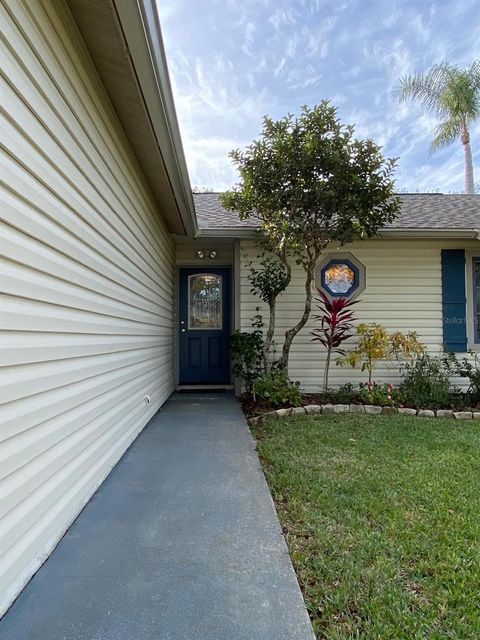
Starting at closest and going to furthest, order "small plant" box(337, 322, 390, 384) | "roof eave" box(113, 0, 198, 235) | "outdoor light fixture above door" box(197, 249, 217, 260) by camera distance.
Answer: "roof eave" box(113, 0, 198, 235)
"small plant" box(337, 322, 390, 384)
"outdoor light fixture above door" box(197, 249, 217, 260)

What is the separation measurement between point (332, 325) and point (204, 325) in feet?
7.74

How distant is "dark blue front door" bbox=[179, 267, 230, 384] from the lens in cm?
688

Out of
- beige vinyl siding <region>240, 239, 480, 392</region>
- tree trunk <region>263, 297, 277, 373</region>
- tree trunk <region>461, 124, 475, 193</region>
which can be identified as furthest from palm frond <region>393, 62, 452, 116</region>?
tree trunk <region>263, 297, 277, 373</region>

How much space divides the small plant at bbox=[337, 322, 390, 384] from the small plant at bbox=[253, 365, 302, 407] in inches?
37.8

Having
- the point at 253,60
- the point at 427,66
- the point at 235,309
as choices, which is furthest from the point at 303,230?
the point at 427,66

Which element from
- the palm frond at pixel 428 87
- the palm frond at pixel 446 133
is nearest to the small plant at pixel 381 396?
the palm frond at pixel 428 87

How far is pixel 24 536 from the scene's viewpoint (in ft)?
5.31

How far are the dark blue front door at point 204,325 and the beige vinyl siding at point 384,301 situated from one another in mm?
1016

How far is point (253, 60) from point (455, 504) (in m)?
8.34

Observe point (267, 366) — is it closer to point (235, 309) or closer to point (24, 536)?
point (235, 309)

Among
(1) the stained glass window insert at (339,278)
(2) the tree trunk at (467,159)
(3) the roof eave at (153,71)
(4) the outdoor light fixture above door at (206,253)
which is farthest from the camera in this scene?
(2) the tree trunk at (467,159)

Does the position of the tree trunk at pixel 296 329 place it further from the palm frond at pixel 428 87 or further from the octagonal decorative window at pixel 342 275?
the palm frond at pixel 428 87

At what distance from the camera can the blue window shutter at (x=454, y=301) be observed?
604cm

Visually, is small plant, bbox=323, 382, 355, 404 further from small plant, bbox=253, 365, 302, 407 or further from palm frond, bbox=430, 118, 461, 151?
palm frond, bbox=430, 118, 461, 151
